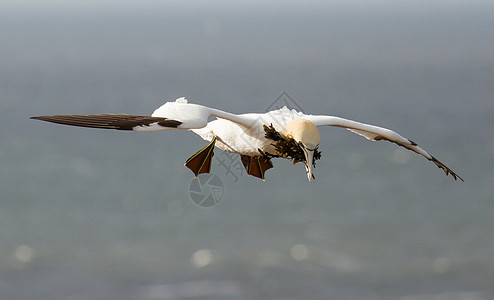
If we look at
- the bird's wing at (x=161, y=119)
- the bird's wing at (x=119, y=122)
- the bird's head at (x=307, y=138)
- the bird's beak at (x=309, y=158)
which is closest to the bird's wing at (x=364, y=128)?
the bird's head at (x=307, y=138)

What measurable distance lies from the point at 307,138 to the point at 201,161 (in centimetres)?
332

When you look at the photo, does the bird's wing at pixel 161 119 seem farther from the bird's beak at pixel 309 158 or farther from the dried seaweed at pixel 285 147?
the bird's beak at pixel 309 158

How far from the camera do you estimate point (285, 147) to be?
13.5m

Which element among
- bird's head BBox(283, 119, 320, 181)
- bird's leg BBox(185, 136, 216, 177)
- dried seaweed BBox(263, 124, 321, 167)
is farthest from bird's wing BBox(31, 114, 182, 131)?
bird's leg BBox(185, 136, 216, 177)

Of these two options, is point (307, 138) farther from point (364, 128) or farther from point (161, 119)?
point (161, 119)

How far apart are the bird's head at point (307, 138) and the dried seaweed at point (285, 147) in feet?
0.52

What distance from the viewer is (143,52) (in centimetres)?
19450

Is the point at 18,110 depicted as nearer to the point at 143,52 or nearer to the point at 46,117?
the point at 143,52

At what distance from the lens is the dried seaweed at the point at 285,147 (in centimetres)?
1334

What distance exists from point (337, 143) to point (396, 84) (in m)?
25.8

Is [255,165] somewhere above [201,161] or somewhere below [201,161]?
above

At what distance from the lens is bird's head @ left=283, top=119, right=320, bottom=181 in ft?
42.7

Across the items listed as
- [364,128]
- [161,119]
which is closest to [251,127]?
[161,119]

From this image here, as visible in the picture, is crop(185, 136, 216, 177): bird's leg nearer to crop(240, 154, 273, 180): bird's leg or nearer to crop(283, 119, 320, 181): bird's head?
crop(240, 154, 273, 180): bird's leg
